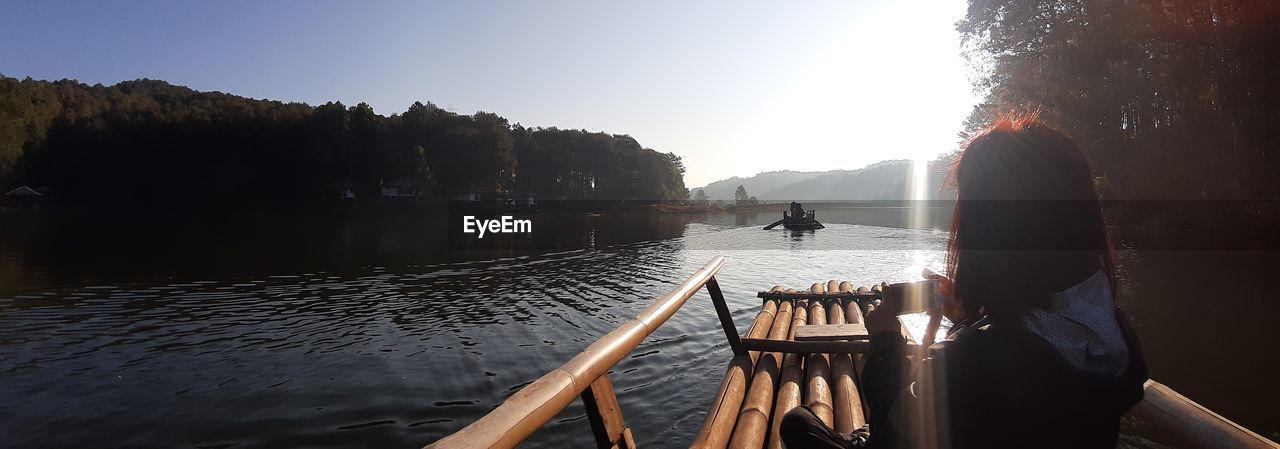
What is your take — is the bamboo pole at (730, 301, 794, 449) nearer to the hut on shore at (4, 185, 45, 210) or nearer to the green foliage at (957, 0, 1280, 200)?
the green foliage at (957, 0, 1280, 200)

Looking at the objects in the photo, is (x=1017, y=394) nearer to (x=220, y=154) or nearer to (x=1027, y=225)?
(x=1027, y=225)

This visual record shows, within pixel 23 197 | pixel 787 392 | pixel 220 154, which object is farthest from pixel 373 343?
pixel 23 197

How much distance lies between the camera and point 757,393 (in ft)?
19.2

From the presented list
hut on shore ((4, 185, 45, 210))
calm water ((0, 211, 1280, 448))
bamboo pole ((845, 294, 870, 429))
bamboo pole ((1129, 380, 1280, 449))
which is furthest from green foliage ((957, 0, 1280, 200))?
hut on shore ((4, 185, 45, 210))

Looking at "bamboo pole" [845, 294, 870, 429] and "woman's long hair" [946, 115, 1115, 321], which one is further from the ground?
"woman's long hair" [946, 115, 1115, 321]

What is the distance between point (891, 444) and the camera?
233 cm

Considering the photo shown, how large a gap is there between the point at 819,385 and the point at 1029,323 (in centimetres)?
428

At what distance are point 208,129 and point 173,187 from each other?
33.2 ft

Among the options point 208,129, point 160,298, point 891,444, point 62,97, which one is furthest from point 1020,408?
point 62,97

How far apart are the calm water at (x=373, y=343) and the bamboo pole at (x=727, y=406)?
1.25m

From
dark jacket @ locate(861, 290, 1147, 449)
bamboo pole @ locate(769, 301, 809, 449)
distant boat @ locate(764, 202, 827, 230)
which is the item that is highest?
dark jacket @ locate(861, 290, 1147, 449)

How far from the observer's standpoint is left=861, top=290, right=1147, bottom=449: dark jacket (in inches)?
78.5

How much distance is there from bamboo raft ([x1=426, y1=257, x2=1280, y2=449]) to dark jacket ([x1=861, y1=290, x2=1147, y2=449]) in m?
1.36

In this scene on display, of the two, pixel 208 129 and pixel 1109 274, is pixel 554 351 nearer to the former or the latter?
pixel 1109 274
